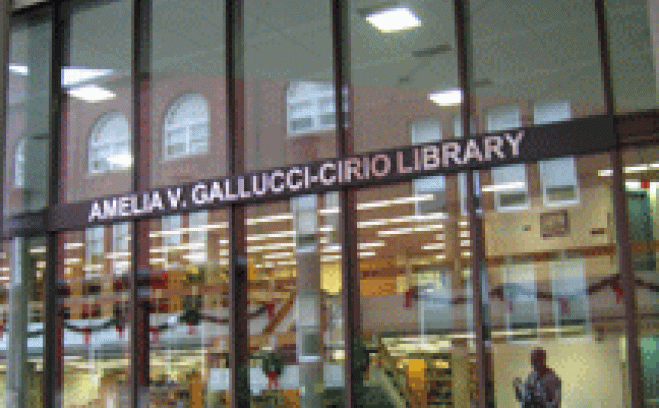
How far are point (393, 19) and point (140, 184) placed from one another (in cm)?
371

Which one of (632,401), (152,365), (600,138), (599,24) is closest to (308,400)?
(152,365)

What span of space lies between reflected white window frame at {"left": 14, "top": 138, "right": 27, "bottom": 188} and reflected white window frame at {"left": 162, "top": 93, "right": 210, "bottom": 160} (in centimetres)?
234

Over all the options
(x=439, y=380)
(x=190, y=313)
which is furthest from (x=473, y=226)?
(x=190, y=313)

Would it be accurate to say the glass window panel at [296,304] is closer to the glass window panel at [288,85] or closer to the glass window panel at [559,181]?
the glass window panel at [288,85]

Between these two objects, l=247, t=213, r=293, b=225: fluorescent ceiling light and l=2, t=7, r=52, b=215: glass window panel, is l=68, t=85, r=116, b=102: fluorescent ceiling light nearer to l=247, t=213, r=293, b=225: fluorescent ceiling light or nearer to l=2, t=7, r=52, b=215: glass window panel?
l=2, t=7, r=52, b=215: glass window panel

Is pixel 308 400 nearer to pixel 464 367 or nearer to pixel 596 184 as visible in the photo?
pixel 464 367

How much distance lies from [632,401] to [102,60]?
7669 millimetres

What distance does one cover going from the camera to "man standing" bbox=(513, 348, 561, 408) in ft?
27.8

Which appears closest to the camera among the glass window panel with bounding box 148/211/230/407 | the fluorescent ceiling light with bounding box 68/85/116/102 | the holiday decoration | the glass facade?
the glass facade

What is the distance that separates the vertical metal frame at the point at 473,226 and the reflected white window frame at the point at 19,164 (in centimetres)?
621

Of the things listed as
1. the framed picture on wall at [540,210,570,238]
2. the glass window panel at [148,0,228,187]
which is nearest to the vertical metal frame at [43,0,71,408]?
the glass window panel at [148,0,228,187]

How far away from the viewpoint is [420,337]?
918 cm

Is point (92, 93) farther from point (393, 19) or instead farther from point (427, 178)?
point (427, 178)

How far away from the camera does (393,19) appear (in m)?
9.92
